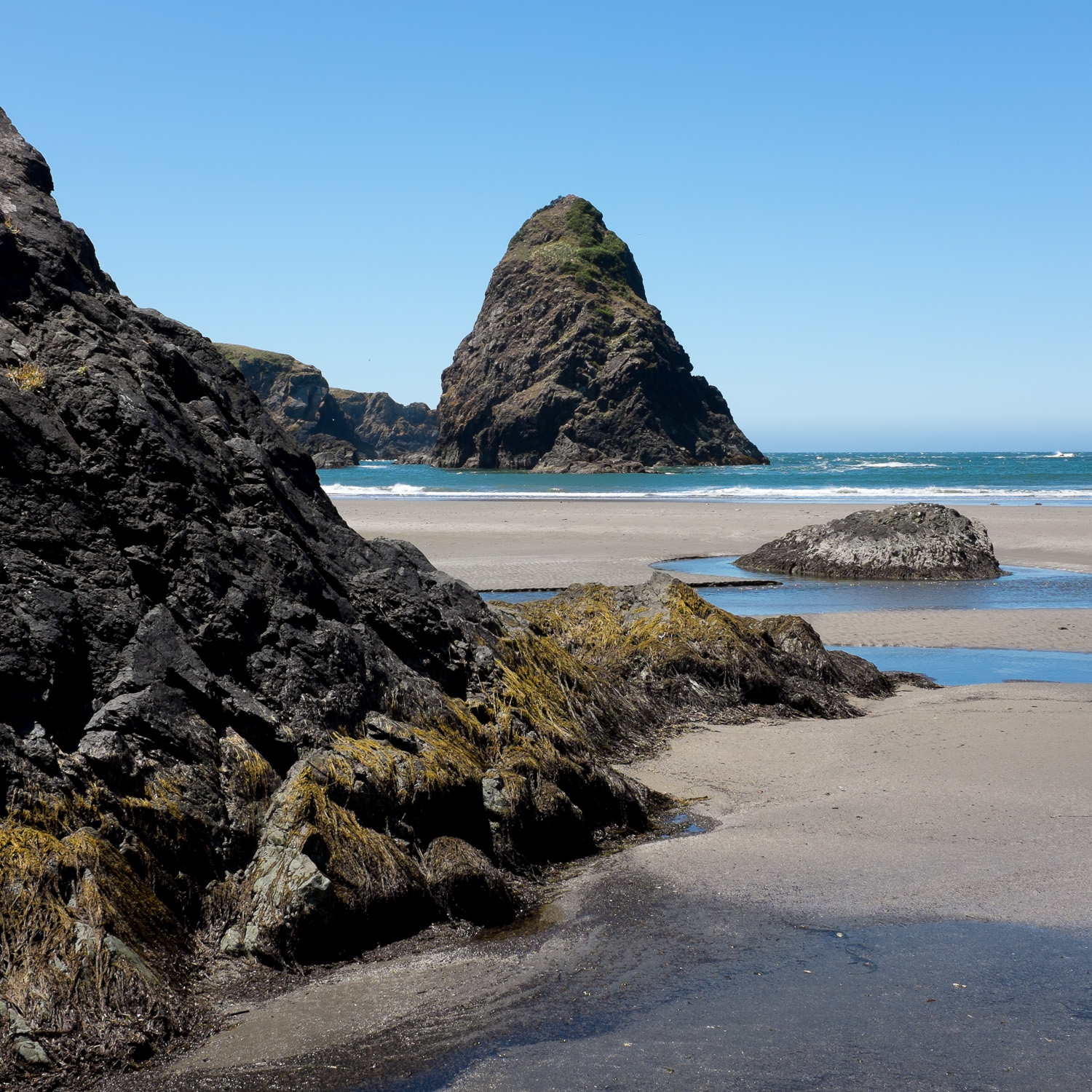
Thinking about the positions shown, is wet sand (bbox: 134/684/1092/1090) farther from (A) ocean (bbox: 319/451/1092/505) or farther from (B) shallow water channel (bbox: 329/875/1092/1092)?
(A) ocean (bbox: 319/451/1092/505)

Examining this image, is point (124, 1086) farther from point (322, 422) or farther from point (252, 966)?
point (322, 422)

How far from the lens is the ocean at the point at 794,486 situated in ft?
164

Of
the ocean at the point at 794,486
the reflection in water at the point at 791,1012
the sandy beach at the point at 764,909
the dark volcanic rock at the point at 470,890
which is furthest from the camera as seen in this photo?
the ocean at the point at 794,486

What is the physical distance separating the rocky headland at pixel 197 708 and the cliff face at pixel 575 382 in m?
96.8

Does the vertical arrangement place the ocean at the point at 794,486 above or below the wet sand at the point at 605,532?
above

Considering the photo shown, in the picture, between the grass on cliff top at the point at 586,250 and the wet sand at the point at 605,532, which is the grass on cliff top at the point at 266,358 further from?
the wet sand at the point at 605,532

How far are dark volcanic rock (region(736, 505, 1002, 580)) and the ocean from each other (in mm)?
25815

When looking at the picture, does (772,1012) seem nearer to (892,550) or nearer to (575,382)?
(892,550)

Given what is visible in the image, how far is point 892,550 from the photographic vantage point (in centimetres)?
1967

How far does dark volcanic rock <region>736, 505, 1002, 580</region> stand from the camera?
19.2 metres

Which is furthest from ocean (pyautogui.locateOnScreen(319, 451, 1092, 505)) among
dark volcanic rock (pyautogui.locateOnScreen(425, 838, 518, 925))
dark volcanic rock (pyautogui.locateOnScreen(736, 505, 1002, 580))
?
dark volcanic rock (pyautogui.locateOnScreen(425, 838, 518, 925))

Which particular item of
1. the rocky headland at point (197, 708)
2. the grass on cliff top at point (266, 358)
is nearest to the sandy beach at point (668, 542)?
the rocky headland at point (197, 708)

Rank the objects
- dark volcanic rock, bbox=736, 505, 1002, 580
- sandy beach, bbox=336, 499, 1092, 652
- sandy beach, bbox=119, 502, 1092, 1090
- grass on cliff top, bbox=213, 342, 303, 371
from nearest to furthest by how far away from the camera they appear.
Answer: sandy beach, bbox=119, 502, 1092, 1090, sandy beach, bbox=336, 499, 1092, 652, dark volcanic rock, bbox=736, 505, 1002, 580, grass on cliff top, bbox=213, 342, 303, 371

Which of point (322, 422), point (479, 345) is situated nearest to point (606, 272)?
point (479, 345)
